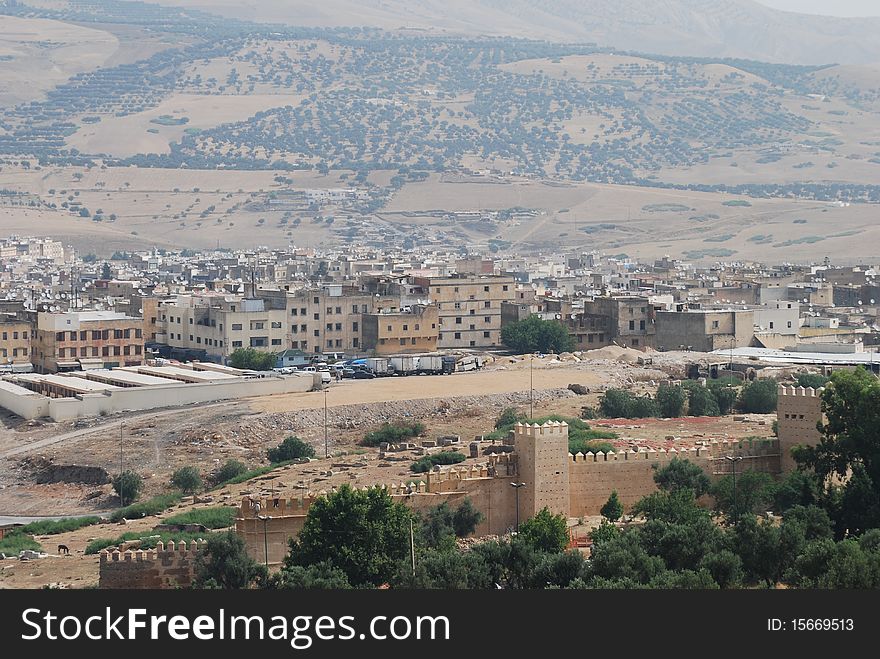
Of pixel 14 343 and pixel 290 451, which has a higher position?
pixel 14 343

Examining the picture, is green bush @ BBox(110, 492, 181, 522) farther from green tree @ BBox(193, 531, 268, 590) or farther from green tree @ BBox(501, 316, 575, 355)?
green tree @ BBox(501, 316, 575, 355)

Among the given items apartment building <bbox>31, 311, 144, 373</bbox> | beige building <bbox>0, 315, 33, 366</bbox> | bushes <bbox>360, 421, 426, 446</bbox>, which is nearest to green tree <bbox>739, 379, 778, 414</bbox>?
bushes <bbox>360, 421, 426, 446</bbox>

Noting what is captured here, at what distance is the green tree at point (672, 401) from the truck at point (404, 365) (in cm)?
1111

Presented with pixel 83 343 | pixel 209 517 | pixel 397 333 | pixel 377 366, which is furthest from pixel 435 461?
pixel 397 333

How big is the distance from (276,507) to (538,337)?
31143 millimetres

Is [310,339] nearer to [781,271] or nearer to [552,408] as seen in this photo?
[552,408]

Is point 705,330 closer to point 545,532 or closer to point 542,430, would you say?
point 542,430

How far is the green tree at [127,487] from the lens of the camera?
141 feet

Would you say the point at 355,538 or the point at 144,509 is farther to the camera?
the point at 144,509

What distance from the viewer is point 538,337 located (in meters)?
62.6

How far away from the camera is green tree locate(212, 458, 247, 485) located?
43812 mm

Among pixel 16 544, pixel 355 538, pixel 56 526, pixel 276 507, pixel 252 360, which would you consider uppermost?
pixel 252 360

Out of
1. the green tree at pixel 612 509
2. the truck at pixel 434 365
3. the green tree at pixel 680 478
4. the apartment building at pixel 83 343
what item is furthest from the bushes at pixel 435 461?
the apartment building at pixel 83 343

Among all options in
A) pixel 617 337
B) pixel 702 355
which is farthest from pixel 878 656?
pixel 617 337
